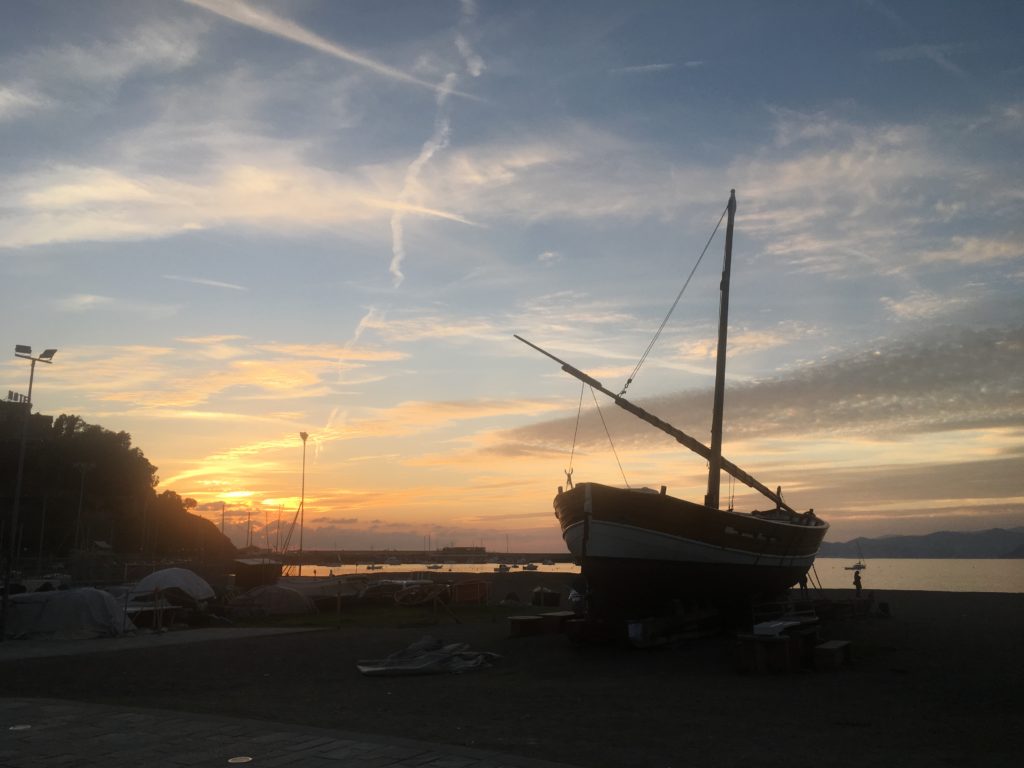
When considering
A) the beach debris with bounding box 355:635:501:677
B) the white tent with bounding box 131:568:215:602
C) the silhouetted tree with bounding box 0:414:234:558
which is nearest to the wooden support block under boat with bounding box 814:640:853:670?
the beach debris with bounding box 355:635:501:677

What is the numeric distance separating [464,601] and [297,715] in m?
28.8

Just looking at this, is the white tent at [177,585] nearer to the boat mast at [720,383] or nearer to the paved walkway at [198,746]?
the boat mast at [720,383]

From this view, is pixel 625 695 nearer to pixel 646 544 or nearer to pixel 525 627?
pixel 646 544

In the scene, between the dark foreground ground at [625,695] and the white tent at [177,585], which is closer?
the dark foreground ground at [625,695]

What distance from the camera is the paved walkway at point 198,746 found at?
820cm

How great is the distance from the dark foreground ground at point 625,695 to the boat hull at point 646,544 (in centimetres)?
151

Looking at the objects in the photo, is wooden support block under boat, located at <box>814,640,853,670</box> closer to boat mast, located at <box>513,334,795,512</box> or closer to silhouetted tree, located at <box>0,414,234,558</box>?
boat mast, located at <box>513,334,795,512</box>

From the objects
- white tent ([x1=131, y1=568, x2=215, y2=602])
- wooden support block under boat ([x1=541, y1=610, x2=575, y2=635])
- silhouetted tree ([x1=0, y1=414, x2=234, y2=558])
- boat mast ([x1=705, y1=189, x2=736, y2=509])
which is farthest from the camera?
silhouetted tree ([x1=0, y1=414, x2=234, y2=558])

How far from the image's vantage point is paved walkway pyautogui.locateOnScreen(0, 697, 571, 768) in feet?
26.9

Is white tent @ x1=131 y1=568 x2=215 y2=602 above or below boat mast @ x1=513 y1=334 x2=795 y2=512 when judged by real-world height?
below

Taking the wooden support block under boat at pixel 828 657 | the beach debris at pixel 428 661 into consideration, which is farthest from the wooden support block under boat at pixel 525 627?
the wooden support block under boat at pixel 828 657

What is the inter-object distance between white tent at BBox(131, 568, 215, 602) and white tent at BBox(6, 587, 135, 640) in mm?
8761

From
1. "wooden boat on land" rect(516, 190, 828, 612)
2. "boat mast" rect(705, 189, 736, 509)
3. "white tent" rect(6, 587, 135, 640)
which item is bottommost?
"white tent" rect(6, 587, 135, 640)

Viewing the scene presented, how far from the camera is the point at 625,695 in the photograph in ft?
42.8
